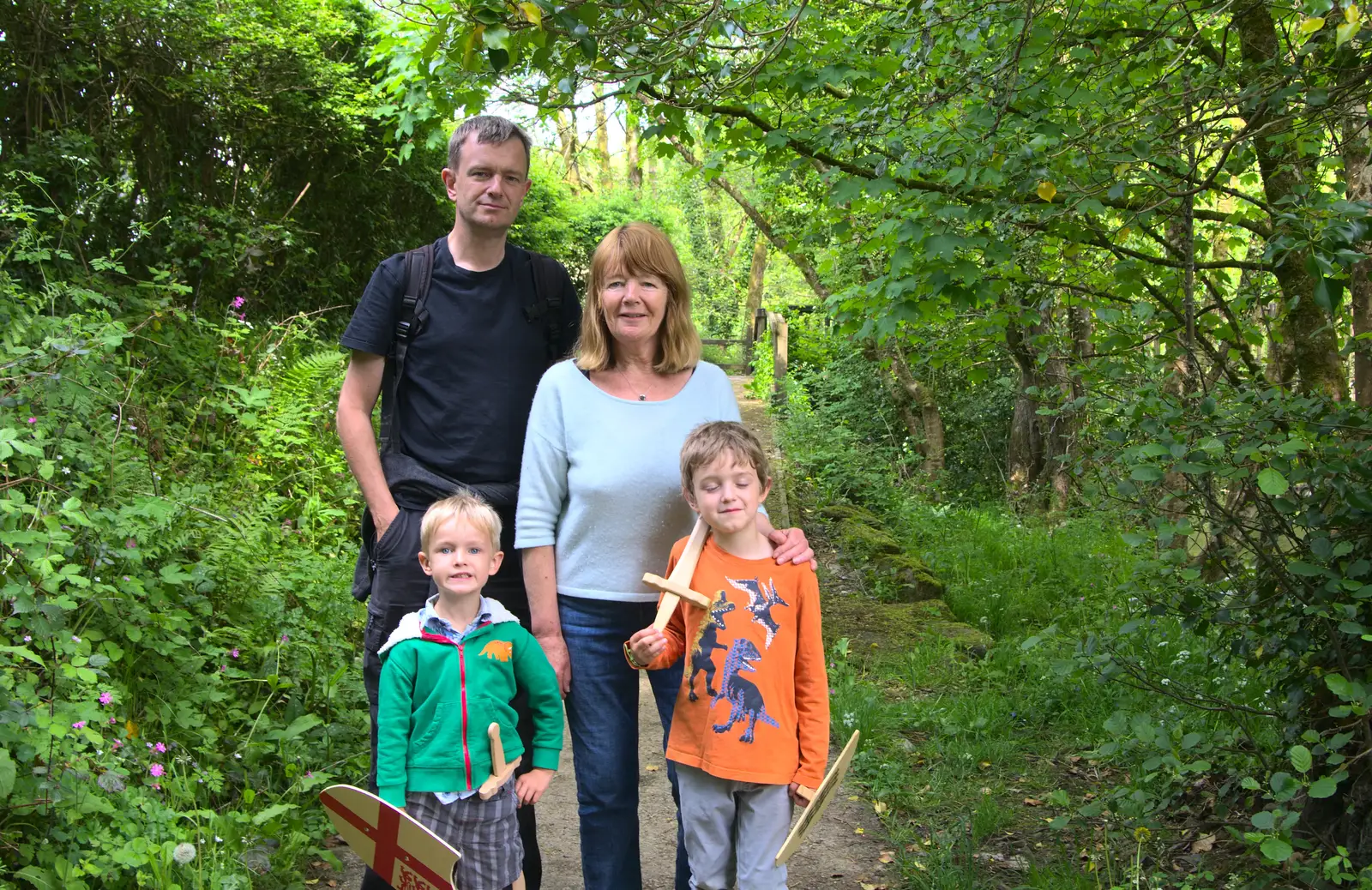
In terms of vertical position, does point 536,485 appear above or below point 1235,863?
above

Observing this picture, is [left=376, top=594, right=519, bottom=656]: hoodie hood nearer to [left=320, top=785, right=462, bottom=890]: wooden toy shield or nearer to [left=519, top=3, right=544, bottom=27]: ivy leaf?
[left=320, top=785, right=462, bottom=890]: wooden toy shield

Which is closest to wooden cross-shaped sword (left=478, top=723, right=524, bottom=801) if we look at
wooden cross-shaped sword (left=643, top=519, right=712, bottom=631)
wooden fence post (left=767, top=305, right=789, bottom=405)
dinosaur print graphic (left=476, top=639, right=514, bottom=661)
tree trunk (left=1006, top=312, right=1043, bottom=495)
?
dinosaur print graphic (left=476, top=639, right=514, bottom=661)

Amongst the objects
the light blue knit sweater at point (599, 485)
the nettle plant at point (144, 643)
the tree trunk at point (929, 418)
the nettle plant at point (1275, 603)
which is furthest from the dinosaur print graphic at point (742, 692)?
the tree trunk at point (929, 418)

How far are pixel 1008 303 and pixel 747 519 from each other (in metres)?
3.17

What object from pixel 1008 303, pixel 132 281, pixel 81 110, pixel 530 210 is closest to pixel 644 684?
pixel 1008 303

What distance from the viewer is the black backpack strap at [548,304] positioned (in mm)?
2947

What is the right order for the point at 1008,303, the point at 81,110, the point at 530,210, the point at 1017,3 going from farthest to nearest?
the point at 530,210 → the point at 81,110 → the point at 1008,303 → the point at 1017,3

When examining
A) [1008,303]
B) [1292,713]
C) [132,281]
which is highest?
[132,281]

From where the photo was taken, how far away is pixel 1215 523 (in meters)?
3.52

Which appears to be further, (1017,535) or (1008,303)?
(1017,535)

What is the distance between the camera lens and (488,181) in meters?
2.77

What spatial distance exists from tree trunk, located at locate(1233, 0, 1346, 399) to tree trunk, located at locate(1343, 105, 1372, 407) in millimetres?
91

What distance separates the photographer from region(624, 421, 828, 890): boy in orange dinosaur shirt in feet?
8.25

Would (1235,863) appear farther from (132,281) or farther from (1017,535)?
(132,281)
